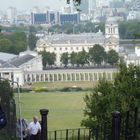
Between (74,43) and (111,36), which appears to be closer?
(74,43)

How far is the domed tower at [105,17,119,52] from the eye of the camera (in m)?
56.4

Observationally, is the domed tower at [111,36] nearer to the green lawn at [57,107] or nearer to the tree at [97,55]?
the tree at [97,55]

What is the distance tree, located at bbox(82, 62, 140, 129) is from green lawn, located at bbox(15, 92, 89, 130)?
5145mm

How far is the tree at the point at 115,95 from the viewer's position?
1198cm

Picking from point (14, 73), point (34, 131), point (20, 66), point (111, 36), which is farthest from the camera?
point (111, 36)

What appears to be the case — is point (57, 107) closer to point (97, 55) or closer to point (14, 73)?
point (14, 73)

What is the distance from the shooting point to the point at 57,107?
25.1 m

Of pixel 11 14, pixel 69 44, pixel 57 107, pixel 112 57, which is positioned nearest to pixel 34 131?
pixel 57 107

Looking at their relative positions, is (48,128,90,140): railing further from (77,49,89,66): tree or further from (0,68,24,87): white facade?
(77,49,89,66): tree

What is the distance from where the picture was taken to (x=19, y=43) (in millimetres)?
57875

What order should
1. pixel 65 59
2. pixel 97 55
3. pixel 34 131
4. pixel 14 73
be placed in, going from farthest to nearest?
pixel 65 59 < pixel 97 55 < pixel 14 73 < pixel 34 131

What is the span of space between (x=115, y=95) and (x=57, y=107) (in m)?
12.5

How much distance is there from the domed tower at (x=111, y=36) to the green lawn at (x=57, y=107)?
26.0m

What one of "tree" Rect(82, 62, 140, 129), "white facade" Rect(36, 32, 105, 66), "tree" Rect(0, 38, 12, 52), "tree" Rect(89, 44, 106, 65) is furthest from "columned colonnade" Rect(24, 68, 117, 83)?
"tree" Rect(82, 62, 140, 129)
